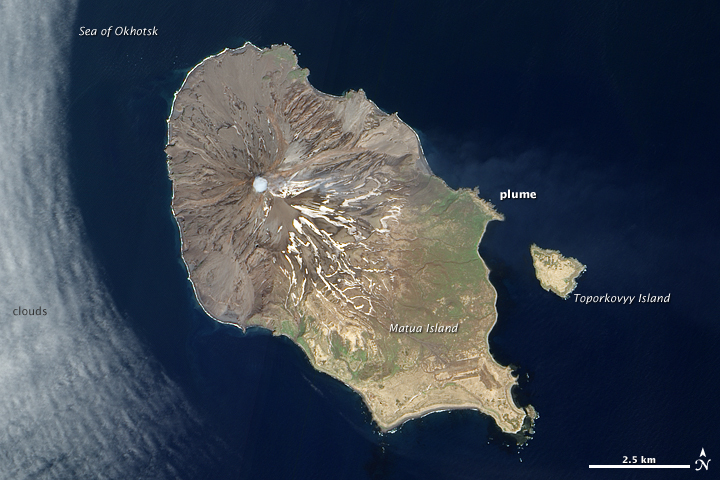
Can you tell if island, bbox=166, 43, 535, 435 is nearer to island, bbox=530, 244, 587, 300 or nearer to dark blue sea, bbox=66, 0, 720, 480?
dark blue sea, bbox=66, 0, 720, 480

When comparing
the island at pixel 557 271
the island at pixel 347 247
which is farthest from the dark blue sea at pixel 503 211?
the island at pixel 347 247

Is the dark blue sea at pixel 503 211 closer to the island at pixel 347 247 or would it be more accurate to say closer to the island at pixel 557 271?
the island at pixel 557 271

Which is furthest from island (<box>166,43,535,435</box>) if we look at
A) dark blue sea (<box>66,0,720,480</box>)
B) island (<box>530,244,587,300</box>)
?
island (<box>530,244,587,300</box>)

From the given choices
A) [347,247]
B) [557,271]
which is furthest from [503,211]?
[347,247]

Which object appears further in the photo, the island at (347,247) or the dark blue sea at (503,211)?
the dark blue sea at (503,211)
